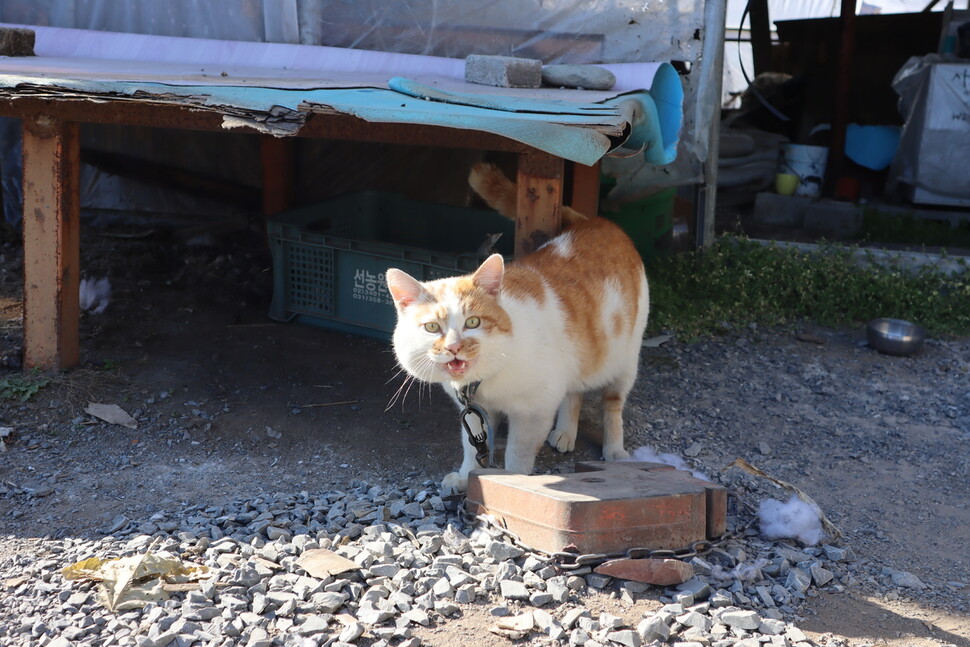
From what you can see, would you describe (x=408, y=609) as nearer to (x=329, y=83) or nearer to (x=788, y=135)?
(x=329, y=83)

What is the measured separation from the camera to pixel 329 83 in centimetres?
394

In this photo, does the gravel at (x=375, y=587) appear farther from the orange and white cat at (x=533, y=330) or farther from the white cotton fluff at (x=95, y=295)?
Result: the white cotton fluff at (x=95, y=295)

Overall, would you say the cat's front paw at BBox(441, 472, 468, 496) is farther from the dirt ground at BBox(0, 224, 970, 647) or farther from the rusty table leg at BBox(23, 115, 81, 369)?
the rusty table leg at BBox(23, 115, 81, 369)

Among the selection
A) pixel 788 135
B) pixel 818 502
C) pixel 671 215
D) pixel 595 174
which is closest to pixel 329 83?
pixel 595 174

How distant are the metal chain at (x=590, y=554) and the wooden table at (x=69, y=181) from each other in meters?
1.35

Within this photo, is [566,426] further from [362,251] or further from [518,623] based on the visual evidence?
[362,251]

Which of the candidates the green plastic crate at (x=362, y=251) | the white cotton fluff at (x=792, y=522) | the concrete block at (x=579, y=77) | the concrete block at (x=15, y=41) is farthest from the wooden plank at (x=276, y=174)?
the white cotton fluff at (x=792, y=522)

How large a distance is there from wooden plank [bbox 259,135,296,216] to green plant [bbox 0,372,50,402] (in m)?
2.40

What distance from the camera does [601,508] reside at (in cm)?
275

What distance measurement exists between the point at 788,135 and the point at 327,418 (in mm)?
8092

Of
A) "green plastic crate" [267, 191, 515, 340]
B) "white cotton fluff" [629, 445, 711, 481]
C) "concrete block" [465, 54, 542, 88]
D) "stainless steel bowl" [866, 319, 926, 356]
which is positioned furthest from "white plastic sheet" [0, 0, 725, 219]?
"white cotton fluff" [629, 445, 711, 481]

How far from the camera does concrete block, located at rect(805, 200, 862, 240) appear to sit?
25.3 feet

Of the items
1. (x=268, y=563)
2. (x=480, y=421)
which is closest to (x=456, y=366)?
(x=480, y=421)

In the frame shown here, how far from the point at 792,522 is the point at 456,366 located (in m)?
1.32
